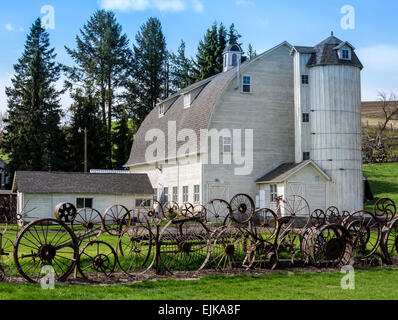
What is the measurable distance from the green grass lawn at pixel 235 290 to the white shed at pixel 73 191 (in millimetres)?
21790

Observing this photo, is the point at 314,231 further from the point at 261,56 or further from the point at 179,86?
the point at 179,86

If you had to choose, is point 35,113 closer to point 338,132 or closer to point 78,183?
point 78,183

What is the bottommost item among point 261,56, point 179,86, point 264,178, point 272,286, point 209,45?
point 272,286

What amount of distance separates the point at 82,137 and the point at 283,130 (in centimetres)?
2609

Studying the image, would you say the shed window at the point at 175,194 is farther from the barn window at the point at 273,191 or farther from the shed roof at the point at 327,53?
the shed roof at the point at 327,53

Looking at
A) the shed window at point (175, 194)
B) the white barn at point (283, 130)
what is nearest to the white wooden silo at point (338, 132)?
the white barn at point (283, 130)

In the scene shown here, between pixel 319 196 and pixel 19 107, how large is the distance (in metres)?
32.9

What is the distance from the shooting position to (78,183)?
115 feet

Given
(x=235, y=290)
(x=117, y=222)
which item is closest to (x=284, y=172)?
(x=117, y=222)

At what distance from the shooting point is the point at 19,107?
5141cm

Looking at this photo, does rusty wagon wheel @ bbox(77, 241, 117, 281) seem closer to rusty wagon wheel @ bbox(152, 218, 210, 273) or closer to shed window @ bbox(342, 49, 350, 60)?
rusty wagon wheel @ bbox(152, 218, 210, 273)

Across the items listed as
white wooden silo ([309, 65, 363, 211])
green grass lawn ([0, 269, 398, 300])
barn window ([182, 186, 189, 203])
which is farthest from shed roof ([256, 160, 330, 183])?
green grass lawn ([0, 269, 398, 300])
